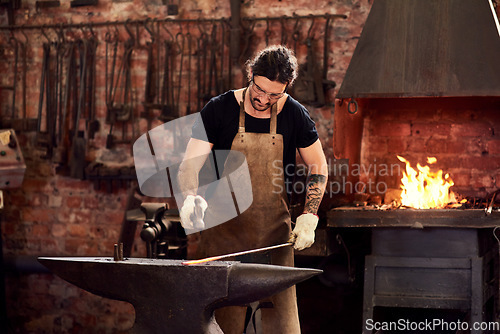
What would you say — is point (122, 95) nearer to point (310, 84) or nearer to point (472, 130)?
point (310, 84)

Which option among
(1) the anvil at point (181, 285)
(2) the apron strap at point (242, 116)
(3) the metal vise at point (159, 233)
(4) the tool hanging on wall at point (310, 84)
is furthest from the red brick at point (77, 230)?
(1) the anvil at point (181, 285)

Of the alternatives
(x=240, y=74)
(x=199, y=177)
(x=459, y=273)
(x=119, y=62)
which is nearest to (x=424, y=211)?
(x=459, y=273)

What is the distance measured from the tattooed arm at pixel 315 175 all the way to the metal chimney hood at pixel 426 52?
3.01ft

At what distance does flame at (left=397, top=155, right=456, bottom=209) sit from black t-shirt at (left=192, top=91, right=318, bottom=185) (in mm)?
1141

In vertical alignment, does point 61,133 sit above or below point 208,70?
below

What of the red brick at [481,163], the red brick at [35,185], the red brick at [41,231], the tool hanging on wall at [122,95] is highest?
the tool hanging on wall at [122,95]

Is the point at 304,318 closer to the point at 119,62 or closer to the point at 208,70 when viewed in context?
the point at 208,70

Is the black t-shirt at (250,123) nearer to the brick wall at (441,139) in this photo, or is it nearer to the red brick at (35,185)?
the brick wall at (441,139)

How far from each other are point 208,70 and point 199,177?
163cm

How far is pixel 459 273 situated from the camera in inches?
135

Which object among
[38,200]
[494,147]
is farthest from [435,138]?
[38,200]

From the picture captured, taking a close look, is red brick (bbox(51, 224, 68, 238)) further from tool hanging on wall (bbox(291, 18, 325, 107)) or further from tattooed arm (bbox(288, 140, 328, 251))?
tattooed arm (bbox(288, 140, 328, 251))

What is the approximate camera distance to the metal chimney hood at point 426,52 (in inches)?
144

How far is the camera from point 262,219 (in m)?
2.95
